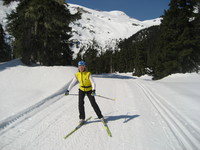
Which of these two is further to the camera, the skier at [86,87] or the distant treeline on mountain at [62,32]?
the distant treeline on mountain at [62,32]

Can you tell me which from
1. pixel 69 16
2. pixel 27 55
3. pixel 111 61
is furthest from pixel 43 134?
pixel 111 61

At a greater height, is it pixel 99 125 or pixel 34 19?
pixel 34 19

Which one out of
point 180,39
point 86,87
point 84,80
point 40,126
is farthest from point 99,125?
point 180,39

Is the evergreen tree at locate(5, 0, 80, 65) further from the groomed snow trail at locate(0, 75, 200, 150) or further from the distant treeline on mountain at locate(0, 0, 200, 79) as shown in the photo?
the groomed snow trail at locate(0, 75, 200, 150)

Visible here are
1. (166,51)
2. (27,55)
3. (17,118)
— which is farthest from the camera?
(166,51)

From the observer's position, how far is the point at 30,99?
23.0ft

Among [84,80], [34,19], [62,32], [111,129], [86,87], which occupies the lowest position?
[111,129]

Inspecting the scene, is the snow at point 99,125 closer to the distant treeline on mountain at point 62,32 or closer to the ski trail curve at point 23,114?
the ski trail curve at point 23,114

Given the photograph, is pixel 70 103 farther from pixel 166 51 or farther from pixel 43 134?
pixel 166 51

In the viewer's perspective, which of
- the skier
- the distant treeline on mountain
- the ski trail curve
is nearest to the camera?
the ski trail curve

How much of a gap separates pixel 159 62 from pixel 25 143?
24810 mm

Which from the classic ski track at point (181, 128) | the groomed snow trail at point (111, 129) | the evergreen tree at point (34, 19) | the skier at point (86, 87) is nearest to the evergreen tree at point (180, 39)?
the evergreen tree at point (34, 19)

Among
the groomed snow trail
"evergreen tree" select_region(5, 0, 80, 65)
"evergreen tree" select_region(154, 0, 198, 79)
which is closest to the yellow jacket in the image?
the groomed snow trail

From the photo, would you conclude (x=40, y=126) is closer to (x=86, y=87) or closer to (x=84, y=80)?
(x=86, y=87)
